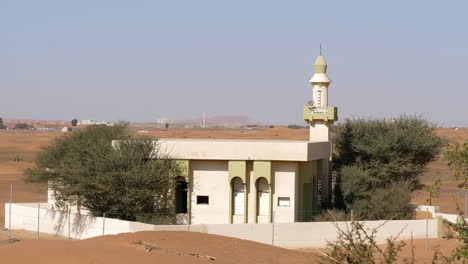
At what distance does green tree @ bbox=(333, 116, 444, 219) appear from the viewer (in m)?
37.1

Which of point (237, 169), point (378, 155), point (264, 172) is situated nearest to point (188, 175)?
point (237, 169)

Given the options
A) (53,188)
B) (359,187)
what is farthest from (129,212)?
(359,187)

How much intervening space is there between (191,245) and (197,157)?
1014cm

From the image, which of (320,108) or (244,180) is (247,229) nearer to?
(244,180)

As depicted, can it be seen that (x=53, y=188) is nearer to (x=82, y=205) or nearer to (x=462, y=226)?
(x=82, y=205)

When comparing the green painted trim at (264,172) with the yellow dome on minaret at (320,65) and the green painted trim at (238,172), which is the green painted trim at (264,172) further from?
the yellow dome on minaret at (320,65)

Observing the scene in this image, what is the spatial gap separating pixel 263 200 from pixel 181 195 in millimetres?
3892

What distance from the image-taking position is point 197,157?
33.9 m

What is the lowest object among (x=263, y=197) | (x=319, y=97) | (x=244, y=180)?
(x=263, y=197)

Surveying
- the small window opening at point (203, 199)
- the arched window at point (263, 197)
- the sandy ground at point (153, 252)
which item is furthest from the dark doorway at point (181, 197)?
the sandy ground at point (153, 252)

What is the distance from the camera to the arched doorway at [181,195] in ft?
114

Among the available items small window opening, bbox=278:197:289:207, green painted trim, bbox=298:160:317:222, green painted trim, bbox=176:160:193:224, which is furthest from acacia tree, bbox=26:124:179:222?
green painted trim, bbox=298:160:317:222

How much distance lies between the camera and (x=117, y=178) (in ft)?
104

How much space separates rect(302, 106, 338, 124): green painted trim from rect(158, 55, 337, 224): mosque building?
3.30 meters
